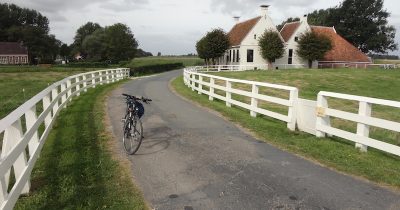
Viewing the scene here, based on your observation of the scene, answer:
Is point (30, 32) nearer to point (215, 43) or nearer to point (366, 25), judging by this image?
point (215, 43)

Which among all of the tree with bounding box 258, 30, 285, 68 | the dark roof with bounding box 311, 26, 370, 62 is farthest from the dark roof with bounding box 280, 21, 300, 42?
the tree with bounding box 258, 30, 285, 68

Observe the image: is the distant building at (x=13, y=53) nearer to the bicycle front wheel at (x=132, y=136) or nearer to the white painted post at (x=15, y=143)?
the bicycle front wheel at (x=132, y=136)

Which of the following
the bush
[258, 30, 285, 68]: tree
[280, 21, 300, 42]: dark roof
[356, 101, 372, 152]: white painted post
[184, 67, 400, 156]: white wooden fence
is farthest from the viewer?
[280, 21, 300, 42]: dark roof

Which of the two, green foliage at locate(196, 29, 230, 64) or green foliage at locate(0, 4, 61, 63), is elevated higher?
green foliage at locate(0, 4, 61, 63)

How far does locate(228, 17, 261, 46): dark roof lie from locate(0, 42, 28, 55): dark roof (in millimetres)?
70048

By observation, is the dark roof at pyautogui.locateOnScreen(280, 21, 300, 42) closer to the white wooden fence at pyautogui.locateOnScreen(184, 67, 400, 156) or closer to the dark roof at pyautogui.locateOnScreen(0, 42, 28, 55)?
the white wooden fence at pyautogui.locateOnScreen(184, 67, 400, 156)

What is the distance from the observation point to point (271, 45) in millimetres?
47312

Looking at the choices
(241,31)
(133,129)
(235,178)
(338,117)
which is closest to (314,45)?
(241,31)

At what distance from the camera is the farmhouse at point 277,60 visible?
4991cm

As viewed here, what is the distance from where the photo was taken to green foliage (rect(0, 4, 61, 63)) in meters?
103

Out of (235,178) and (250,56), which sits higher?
(250,56)

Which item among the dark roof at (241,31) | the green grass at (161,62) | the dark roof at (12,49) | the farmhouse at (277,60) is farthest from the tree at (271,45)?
the dark roof at (12,49)

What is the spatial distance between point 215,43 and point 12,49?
75.1 m

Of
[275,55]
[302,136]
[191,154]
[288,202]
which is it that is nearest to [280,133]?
[302,136]
